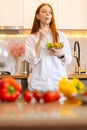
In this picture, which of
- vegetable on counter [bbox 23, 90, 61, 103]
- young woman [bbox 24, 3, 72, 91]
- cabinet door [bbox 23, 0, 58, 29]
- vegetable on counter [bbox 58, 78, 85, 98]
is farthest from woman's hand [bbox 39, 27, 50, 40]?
cabinet door [bbox 23, 0, 58, 29]

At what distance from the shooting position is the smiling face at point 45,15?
2125 mm

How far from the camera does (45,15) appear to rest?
6.98 feet

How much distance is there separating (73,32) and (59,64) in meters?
1.48

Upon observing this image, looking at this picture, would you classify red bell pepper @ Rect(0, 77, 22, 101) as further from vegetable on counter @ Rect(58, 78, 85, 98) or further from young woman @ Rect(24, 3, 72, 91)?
young woman @ Rect(24, 3, 72, 91)

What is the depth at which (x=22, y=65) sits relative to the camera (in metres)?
3.48

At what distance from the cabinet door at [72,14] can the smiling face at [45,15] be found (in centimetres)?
107

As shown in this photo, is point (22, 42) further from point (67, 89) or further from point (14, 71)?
point (67, 89)

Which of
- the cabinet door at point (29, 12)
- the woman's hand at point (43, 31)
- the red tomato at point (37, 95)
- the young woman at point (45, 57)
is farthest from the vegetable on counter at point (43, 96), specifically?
the cabinet door at point (29, 12)

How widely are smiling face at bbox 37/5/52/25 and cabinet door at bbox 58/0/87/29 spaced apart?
1.07 meters

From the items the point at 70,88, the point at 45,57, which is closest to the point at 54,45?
the point at 45,57

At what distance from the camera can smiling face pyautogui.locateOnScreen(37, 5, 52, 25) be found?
6.97ft

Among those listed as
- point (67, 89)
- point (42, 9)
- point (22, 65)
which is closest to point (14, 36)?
point (22, 65)

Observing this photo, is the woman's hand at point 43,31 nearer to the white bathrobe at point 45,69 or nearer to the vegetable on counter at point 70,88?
the white bathrobe at point 45,69

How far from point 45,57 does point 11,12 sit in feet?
4.06
